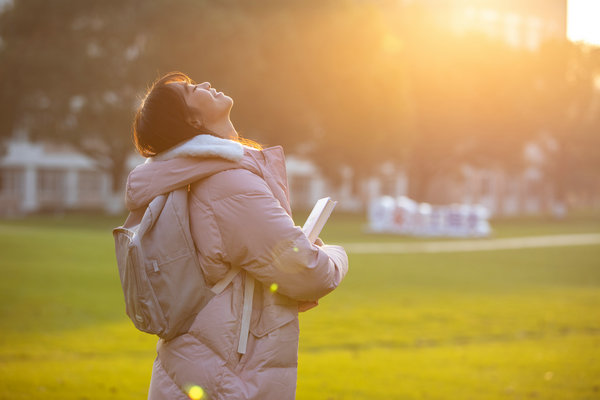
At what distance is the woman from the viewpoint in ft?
7.97

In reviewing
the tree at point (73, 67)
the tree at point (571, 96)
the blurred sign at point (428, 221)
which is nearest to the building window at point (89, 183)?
the tree at point (73, 67)

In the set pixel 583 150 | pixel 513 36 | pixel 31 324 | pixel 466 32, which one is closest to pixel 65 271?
pixel 31 324

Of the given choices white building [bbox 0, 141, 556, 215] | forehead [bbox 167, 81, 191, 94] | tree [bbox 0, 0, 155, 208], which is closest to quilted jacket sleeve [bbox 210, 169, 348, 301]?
forehead [bbox 167, 81, 191, 94]

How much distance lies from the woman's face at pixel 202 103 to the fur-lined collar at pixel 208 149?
0.39 feet

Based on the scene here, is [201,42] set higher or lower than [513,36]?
higher

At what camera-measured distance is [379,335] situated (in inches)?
380

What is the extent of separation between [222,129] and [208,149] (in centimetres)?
26

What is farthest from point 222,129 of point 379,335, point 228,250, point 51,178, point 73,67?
point 51,178

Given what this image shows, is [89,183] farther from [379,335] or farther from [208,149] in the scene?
[208,149]

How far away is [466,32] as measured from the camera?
52281 mm

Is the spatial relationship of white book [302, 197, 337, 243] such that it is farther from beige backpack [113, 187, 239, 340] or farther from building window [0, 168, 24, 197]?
building window [0, 168, 24, 197]

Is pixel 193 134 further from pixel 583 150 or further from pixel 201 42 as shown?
pixel 583 150

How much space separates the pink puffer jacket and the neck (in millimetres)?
171

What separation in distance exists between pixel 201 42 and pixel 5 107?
9847 mm
